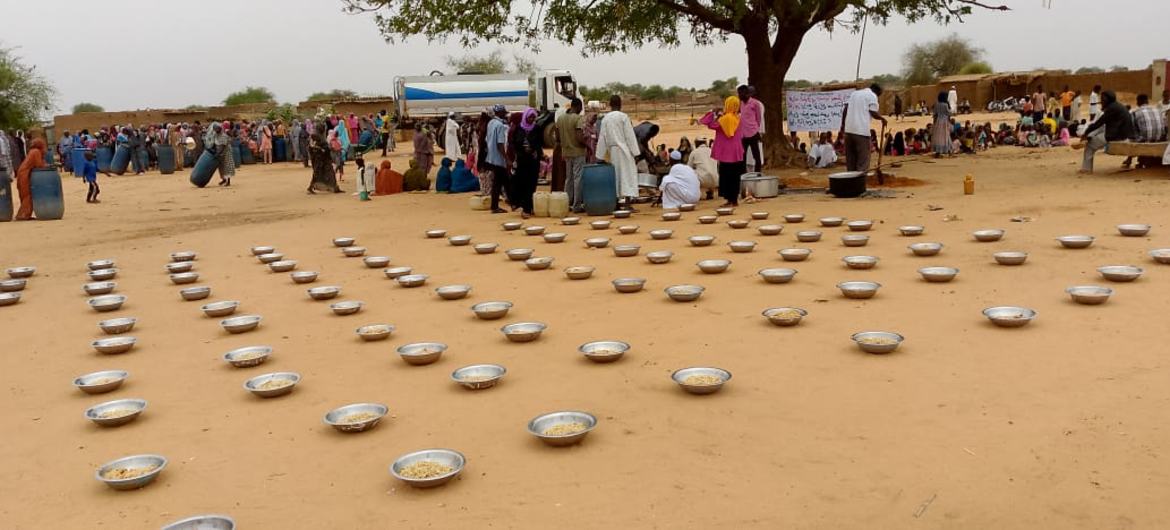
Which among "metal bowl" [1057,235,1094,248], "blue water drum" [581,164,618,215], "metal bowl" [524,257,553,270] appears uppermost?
"blue water drum" [581,164,618,215]

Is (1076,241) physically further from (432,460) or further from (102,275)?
(102,275)

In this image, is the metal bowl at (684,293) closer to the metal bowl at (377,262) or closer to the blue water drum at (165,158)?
the metal bowl at (377,262)

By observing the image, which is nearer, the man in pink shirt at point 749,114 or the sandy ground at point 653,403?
the sandy ground at point 653,403

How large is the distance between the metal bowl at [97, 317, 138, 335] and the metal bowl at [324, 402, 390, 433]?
2.59 m

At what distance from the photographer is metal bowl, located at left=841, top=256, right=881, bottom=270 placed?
6316mm

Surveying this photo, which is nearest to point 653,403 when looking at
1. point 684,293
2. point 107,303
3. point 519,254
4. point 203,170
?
point 684,293

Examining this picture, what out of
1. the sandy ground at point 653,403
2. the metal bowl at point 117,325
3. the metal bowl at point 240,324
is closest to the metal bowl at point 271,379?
the sandy ground at point 653,403

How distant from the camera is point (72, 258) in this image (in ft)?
30.7

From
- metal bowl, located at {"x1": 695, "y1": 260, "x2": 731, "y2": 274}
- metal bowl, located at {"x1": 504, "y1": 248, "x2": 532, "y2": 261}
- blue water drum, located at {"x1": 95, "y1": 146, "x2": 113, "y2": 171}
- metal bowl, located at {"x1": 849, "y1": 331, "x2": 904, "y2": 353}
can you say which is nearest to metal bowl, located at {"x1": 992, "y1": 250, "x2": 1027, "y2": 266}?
metal bowl, located at {"x1": 695, "y1": 260, "x2": 731, "y2": 274}

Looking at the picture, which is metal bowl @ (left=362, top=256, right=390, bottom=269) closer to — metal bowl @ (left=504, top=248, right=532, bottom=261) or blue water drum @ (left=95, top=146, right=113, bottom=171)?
metal bowl @ (left=504, top=248, right=532, bottom=261)

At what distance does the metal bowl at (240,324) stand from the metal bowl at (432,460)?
8.80 ft

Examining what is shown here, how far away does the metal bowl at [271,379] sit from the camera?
13.3 ft

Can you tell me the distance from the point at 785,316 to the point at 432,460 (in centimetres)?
240

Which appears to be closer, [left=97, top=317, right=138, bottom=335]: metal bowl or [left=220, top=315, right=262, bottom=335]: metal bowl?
[left=220, top=315, right=262, bottom=335]: metal bowl
